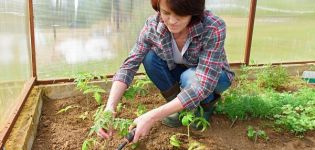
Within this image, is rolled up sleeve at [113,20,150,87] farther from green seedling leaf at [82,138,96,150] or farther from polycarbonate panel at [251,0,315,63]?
polycarbonate panel at [251,0,315,63]

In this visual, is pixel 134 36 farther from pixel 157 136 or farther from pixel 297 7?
pixel 297 7

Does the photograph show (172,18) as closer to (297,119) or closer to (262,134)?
(262,134)

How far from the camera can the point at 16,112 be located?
7.70 ft

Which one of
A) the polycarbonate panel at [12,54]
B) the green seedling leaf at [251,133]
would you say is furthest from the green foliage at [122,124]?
the green seedling leaf at [251,133]

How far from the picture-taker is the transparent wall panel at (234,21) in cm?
342

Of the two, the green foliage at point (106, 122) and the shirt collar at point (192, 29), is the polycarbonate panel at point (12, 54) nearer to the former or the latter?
the green foliage at point (106, 122)

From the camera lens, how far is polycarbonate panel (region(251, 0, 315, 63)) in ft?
12.0

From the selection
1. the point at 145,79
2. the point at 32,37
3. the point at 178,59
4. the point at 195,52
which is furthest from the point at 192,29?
the point at 32,37

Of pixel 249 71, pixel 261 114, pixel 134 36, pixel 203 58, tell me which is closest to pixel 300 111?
pixel 261 114

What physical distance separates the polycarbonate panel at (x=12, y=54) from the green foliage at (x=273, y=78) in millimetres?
1884

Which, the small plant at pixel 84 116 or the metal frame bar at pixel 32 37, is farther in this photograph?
the metal frame bar at pixel 32 37

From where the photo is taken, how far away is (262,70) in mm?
3578

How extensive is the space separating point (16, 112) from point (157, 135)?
853 millimetres

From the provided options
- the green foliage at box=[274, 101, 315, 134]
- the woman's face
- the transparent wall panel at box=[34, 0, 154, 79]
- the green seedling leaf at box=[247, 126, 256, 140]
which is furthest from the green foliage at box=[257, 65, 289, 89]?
the woman's face
